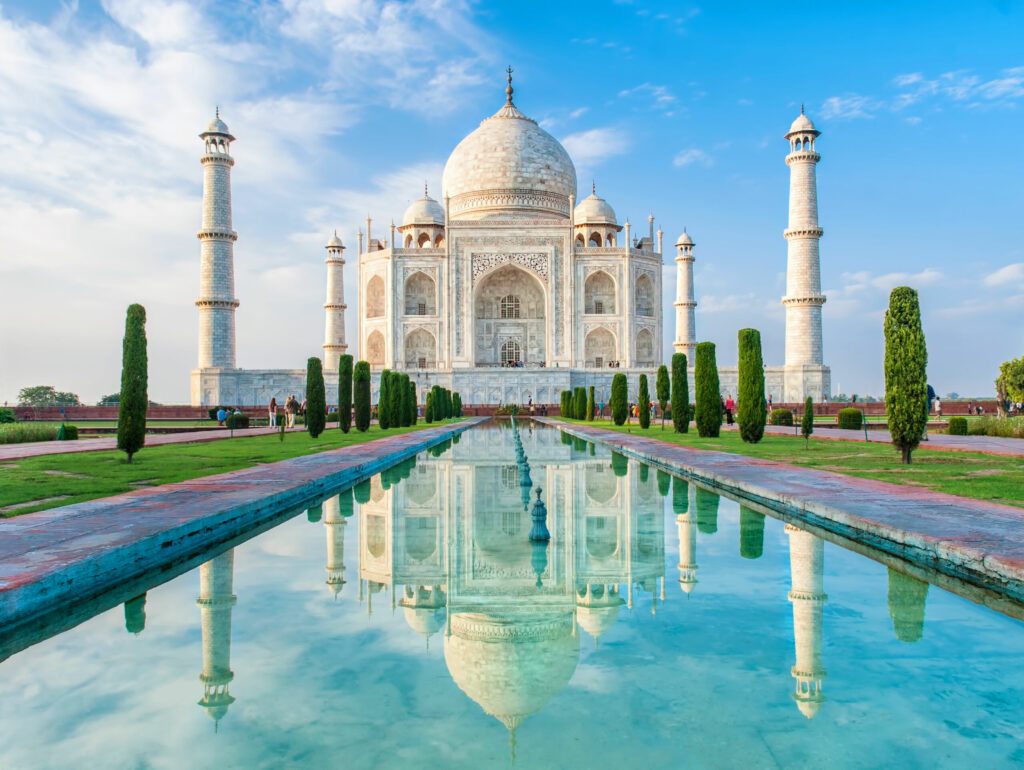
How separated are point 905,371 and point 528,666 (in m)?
7.50

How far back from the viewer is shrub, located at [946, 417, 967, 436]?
46.5 feet

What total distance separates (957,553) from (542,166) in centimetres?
3215

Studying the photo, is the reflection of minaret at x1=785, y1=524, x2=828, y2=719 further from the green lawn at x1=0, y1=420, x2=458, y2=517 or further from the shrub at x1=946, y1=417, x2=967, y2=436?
the shrub at x1=946, y1=417, x2=967, y2=436

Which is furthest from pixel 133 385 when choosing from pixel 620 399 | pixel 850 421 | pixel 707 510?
pixel 850 421

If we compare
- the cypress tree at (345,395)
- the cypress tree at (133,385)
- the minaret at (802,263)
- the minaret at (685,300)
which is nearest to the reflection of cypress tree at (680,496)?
the cypress tree at (133,385)

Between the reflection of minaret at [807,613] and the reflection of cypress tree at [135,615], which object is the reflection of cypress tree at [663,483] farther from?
the reflection of cypress tree at [135,615]

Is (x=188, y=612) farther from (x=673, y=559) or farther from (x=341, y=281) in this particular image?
(x=341, y=281)

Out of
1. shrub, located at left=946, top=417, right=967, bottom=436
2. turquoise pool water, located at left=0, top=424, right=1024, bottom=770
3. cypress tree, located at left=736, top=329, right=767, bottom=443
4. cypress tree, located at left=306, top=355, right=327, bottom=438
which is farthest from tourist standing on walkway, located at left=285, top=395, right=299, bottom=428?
turquoise pool water, located at left=0, top=424, right=1024, bottom=770

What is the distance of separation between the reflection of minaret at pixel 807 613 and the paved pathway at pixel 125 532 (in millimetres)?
2494

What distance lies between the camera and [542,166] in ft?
112

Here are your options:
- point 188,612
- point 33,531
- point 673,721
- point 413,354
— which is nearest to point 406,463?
point 33,531

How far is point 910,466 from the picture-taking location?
7750 mm

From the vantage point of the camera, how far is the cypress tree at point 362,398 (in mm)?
15062

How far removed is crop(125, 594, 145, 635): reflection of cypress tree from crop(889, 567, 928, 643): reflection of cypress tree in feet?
8.30
